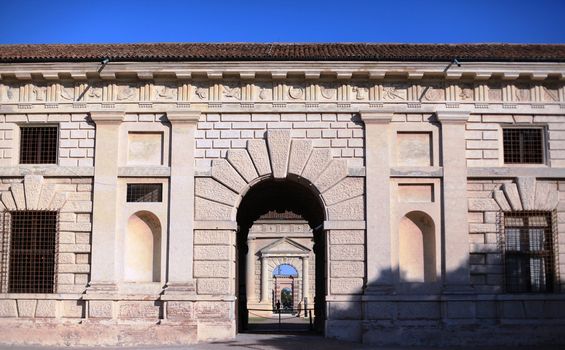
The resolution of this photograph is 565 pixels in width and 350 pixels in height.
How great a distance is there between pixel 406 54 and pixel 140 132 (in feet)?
21.9

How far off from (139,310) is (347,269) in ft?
16.0

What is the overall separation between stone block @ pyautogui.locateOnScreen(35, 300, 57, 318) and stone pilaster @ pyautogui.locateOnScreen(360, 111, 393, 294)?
7.18m

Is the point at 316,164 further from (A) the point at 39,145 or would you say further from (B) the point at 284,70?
(A) the point at 39,145

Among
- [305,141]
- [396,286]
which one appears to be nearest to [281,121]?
[305,141]

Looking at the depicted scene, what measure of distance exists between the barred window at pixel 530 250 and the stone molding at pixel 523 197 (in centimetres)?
22

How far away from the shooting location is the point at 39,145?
17.7 metres

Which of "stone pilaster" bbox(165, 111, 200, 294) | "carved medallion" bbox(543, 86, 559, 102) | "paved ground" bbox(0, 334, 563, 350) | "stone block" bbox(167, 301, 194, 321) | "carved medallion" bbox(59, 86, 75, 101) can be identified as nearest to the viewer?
"paved ground" bbox(0, 334, 563, 350)

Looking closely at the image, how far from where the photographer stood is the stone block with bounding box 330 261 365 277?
1697 centimetres

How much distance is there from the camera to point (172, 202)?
56.2 ft

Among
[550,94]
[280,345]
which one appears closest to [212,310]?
[280,345]

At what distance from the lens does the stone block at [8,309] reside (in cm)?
1694

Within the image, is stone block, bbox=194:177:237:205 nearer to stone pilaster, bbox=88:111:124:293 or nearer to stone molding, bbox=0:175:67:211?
stone pilaster, bbox=88:111:124:293

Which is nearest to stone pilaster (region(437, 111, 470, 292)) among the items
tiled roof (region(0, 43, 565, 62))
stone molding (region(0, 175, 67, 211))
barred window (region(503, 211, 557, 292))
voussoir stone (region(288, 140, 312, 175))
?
barred window (region(503, 211, 557, 292))

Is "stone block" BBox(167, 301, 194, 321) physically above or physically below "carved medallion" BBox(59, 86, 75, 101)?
below
